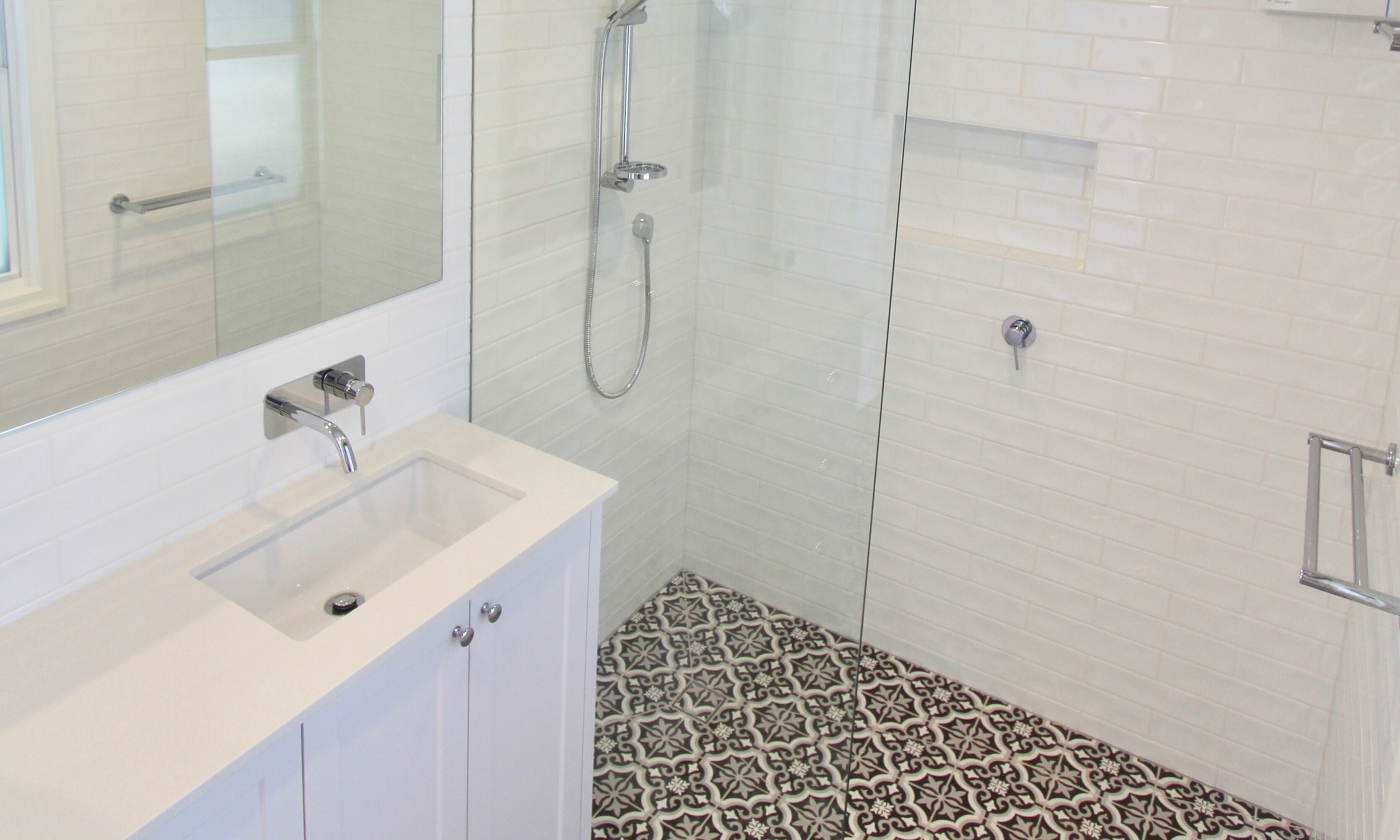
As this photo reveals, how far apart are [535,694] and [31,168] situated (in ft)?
4.18

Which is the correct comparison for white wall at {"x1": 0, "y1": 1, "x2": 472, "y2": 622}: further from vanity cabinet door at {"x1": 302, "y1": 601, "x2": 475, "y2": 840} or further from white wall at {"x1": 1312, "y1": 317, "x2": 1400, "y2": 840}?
white wall at {"x1": 1312, "y1": 317, "x2": 1400, "y2": 840}

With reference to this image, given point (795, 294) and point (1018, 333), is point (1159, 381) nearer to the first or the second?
point (1018, 333)

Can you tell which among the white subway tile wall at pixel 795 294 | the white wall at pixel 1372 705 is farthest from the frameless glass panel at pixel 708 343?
the white wall at pixel 1372 705

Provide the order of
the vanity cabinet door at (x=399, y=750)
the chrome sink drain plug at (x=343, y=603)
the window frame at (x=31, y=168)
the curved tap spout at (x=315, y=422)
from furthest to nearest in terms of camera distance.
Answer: the chrome sink drain plug at (x=343, y=603), the curved tap spout at (x=315, y=422), the vanity cabinet door at (x=399, y=750), the window frame at (x=31, y=168)

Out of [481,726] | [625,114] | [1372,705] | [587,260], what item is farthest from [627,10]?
[1372,705]

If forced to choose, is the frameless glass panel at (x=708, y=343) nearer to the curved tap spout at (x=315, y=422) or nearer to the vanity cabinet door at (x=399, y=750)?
the curved tap spout at (x=315, y=422)

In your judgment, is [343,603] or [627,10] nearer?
[343,603]

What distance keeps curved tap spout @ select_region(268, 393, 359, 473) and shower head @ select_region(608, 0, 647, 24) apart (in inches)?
38.9

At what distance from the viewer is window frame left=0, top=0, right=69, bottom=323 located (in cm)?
167

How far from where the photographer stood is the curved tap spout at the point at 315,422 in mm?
2107

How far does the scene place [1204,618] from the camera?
3055 millimetres

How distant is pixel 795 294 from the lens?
253 cm

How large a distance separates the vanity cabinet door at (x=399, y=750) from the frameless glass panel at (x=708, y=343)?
65 cm

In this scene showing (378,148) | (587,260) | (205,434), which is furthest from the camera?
(587,260)
